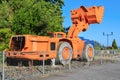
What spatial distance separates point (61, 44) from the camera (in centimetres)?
2291

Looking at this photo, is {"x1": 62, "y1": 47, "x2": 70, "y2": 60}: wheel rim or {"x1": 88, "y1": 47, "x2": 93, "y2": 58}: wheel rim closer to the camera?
{"x1": 62, "y1": 47, "x2": 70, "y2": 60}: wheel rim

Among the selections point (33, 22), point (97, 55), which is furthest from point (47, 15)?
point (97, 55)

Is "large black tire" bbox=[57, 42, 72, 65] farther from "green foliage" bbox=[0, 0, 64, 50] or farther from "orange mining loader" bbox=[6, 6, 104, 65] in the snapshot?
"green foliage" bbox=[0, 0, 64, 50]

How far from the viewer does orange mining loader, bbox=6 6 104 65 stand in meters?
20.8

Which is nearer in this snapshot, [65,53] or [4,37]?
[65,53]

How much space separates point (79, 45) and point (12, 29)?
5.37 metres

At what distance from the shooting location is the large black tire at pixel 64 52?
2267 cm

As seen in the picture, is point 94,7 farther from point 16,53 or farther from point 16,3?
point 16,53

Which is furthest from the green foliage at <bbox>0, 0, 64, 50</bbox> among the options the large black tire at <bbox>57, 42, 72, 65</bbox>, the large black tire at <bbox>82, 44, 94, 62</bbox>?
the large black tire at <bbox>57, 42, 72, 65</bbox>

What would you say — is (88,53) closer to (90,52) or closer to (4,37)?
(90,52)

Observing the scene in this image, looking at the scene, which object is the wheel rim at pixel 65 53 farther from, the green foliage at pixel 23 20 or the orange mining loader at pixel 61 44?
the green foliage at pixel 23 20

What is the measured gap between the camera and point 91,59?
27406 mm

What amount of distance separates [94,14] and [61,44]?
4.78 m

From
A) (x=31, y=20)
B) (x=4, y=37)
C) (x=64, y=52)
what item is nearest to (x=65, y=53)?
(x=64, y=52)
